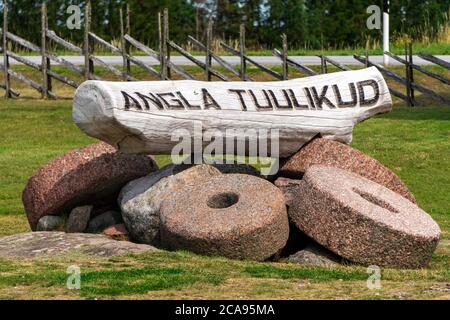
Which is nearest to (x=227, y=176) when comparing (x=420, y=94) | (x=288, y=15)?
(x=420, y=94)

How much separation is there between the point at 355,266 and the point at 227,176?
72.0 inches

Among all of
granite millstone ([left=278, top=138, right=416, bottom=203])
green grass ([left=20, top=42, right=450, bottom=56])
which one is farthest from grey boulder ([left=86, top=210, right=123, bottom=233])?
green grass ([left=20, top=42, right=450, bottom=56])

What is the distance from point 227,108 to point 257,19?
29114 mm

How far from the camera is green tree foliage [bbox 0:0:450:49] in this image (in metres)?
40.2

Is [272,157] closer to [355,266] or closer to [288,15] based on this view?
[355,266]

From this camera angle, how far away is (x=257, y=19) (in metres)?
43.3

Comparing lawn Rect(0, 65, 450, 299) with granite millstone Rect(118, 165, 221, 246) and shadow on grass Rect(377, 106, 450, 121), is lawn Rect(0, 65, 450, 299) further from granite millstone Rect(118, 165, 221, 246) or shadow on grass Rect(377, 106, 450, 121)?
shadow on grass Rect(377, 106, 450, 121)

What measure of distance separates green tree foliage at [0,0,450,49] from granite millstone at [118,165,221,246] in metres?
24.2

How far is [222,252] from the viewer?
12922mm

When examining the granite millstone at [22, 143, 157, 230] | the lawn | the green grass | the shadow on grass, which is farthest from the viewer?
the green grass

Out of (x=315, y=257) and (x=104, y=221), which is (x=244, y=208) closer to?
(x=315, y=257)

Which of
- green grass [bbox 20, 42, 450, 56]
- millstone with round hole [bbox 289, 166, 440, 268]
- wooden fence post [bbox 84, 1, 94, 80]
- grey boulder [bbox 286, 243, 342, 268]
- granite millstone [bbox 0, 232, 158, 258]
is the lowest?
grey boulder [bbox 286, 243, 342, 268]

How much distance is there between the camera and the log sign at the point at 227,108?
13930 mm

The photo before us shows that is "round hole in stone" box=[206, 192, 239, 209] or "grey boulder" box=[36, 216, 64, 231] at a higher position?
"round hole in stone" box=[206, 192, 239, 209]
